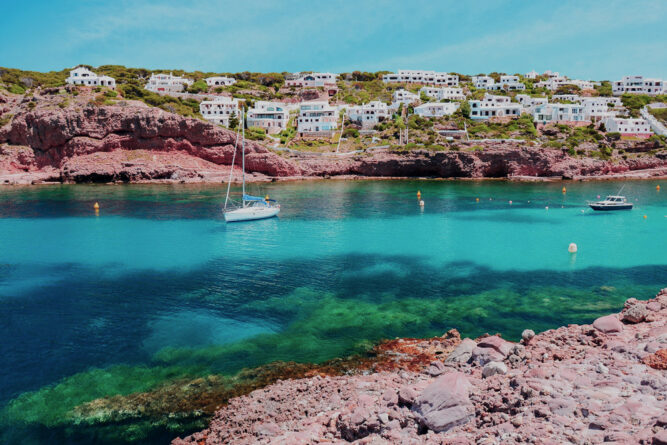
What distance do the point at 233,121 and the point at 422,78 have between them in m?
85.3

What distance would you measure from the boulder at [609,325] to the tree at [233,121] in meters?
99.9

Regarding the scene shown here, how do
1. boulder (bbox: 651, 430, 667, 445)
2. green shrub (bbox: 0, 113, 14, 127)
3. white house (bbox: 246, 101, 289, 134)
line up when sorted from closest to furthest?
1. boulder (bbox: 651, 430, 667, 445)
2. green shrub (bbox: 0, 113, 14, 127)
3. white house (bbox: 246, 101, 289, 134)

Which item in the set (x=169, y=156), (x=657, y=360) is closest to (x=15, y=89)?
(x=169, y=156)

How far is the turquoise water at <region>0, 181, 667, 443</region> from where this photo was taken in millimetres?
16250

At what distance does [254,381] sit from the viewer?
15.4 m

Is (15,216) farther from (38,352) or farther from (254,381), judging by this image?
(254,381)

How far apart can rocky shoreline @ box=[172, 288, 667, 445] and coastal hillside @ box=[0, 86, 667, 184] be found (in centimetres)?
8139

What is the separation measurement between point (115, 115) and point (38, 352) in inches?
3329

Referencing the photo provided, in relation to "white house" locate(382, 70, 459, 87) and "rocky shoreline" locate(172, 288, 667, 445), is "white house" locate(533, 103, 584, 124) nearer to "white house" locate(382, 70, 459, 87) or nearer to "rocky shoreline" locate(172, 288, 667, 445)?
"white house" locate(382, 70, 459, 87)

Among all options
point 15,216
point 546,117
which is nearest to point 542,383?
point 15,216

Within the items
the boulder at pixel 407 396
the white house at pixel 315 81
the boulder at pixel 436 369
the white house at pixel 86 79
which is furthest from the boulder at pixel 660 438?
the white house at pixel 315 81

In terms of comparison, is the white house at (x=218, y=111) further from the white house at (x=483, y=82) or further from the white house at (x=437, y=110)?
the white house at (x=483, y=82)

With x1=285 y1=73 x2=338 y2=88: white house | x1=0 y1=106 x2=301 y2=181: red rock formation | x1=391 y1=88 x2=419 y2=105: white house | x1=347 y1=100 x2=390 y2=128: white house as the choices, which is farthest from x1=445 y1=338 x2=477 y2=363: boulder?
x1=285 y1=73 x2=338 y2=88: white house

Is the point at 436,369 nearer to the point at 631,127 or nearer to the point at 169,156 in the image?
the point at 169,156
